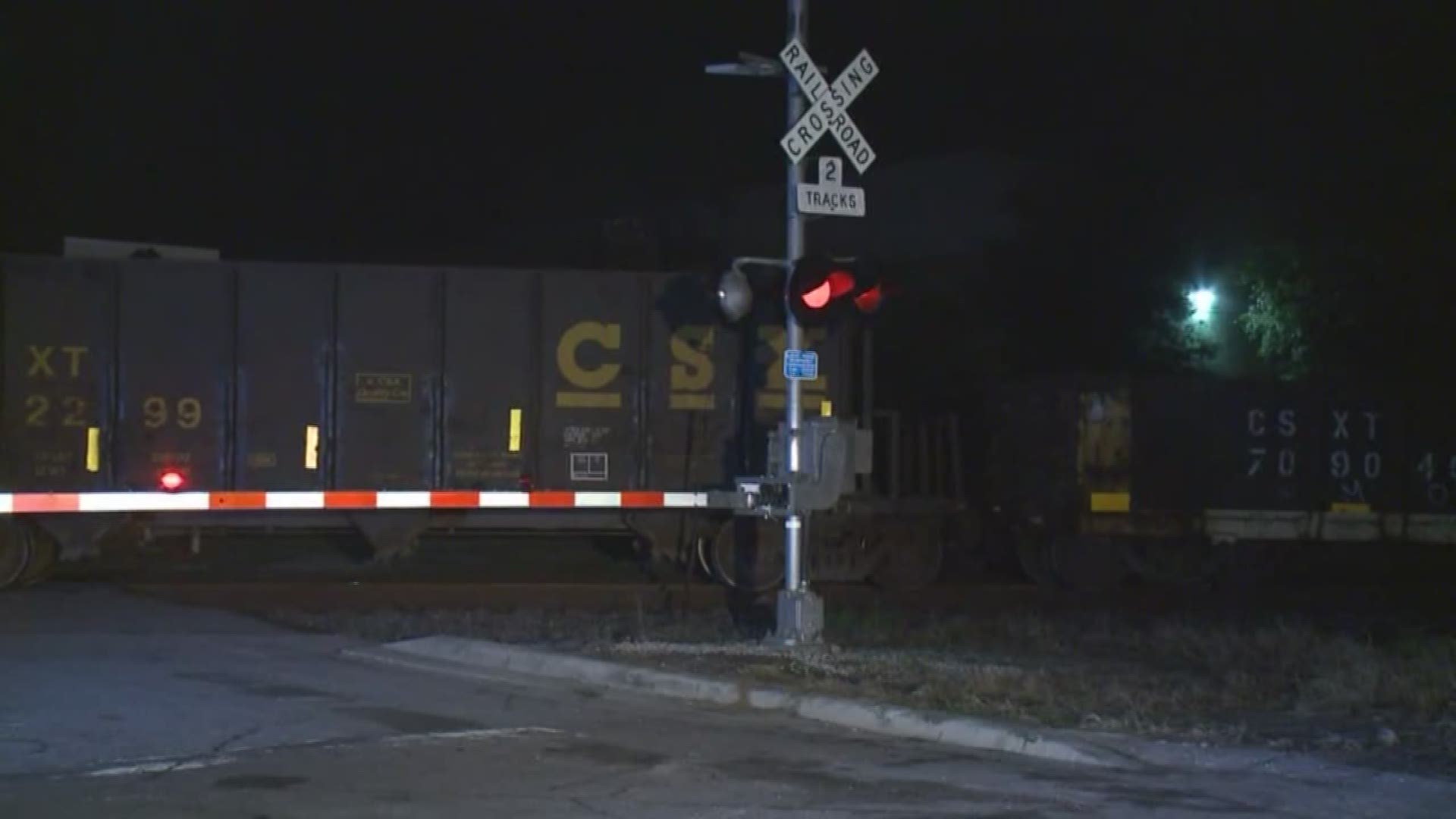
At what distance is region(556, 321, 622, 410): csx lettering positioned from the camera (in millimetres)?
19938

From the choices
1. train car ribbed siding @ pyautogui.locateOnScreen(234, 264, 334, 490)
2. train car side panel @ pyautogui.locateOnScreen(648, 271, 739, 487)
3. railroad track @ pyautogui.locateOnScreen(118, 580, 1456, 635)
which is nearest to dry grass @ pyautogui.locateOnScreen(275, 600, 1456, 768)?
railroad track @ pyautogui.locateOnScreen(118, 580, 1456, 635)

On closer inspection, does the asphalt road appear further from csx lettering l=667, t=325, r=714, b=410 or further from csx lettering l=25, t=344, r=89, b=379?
csx lettering l=667, t=325, r=714, b=410

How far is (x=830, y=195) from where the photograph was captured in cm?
1417

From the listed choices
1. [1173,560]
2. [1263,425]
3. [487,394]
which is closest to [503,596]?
[487,394]

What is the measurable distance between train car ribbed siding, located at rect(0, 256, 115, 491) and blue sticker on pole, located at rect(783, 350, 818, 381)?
8.79 meters

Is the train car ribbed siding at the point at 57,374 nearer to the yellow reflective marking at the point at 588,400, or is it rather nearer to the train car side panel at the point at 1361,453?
the yellow reflective marking at the point at 588,400

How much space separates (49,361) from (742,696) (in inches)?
417

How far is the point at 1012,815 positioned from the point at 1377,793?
1996mm

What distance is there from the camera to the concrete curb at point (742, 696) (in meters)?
10.4

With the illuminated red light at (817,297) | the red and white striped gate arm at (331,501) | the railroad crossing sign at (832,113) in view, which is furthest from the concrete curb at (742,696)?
the red and white striped gate arm at (331,501)

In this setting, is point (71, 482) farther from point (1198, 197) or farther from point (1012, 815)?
point (1198, 197)

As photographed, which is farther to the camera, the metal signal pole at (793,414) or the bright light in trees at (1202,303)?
the bright light in trees at (1202,303)

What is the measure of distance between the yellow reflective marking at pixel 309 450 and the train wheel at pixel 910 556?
21.5 feet

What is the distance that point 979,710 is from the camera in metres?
11.3
